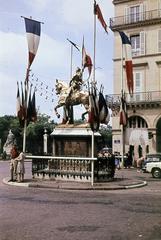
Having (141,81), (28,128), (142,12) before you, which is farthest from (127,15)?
(28,128)

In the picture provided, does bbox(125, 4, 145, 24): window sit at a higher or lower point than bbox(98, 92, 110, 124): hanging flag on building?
higher

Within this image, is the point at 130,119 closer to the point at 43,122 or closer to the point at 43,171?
the point at 43,171

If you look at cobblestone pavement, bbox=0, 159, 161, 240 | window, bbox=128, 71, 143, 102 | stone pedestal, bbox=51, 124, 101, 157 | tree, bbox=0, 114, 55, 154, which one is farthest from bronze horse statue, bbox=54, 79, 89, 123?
tree, bbox=0, 114, 55, 154

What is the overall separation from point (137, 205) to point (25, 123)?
417 inches

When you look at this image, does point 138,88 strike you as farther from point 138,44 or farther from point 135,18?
point 135,18

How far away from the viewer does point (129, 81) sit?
29.2m

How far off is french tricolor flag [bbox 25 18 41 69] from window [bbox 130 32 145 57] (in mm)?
25604

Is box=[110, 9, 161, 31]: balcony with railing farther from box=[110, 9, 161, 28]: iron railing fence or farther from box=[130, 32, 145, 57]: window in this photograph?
box=[130, 32, 145, 57]: window

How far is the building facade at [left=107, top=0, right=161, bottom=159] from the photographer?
4334cm

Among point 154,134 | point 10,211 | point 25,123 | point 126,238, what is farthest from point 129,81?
point 126,238

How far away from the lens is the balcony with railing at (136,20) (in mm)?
44787

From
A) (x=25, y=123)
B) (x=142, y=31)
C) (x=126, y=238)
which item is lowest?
(x=126, y=238)

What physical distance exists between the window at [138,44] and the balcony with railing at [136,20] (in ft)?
4.04

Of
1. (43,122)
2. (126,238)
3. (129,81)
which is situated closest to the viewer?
(126,238)
